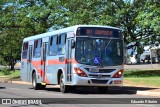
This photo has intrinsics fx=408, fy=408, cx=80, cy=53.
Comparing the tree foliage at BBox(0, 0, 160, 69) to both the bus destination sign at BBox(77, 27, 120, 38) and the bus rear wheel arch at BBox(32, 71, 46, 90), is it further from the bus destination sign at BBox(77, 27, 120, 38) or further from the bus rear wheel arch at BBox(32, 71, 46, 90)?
the bus rear wheel arch at BBox(32, 71, 46, 90)

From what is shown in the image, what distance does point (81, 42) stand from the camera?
781 inches

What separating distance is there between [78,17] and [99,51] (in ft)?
45.4

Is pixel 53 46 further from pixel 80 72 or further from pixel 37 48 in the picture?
pixel 80 72

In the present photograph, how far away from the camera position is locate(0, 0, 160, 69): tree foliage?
3055 centimetres

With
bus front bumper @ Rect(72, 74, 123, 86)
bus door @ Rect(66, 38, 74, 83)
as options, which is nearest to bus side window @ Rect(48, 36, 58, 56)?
bus door @ Rect(66, 38, 74, 83)

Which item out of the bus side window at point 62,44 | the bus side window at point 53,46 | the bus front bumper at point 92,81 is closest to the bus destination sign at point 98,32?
the bus side window at point 62,44

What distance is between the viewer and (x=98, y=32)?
2025 centimetres

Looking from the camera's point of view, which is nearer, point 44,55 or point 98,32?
point 98,32

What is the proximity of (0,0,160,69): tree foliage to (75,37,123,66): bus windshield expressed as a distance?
7046 millimetres

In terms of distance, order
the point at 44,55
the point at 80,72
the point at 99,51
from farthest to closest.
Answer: the point at 44,55 < the point at 99,51 < the point at 80,72

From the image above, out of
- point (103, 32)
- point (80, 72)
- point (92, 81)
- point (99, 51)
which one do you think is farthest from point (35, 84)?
point (103, 32)

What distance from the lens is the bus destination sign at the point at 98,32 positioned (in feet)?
65.6

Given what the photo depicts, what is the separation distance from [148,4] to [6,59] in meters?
50.1

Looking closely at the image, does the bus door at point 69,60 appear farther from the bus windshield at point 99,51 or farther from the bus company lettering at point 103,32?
the bus company lettering at point 103,32
